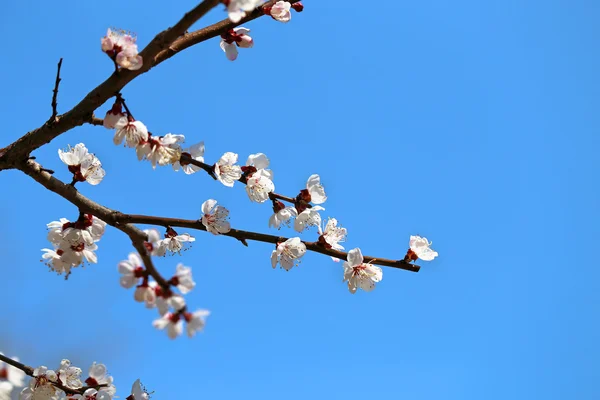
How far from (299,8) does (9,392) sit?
2761 millimetres

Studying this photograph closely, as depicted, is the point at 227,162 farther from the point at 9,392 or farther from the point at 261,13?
the point at 9,392

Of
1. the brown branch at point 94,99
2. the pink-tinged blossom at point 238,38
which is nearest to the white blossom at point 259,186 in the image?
the pink-tinged blossom at point 238,38

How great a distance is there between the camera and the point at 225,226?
2885mm

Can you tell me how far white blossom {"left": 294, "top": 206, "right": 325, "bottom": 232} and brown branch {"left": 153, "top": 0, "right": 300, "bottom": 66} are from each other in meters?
1.00

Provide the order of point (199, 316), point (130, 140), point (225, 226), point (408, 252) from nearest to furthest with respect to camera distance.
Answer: point (199, 316) < point (130, 140) < point (225, 226) < point (408, 252)

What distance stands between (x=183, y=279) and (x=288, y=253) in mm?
1033

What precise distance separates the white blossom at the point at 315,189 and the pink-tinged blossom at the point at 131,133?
897mm

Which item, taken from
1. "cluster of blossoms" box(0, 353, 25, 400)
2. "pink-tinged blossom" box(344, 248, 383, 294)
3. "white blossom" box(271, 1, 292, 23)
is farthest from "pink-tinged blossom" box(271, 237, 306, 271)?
"cluster of blossoms" box(0, 353, 25, 400)

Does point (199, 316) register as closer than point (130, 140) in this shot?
Yes

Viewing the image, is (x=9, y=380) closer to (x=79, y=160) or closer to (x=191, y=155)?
(x=79, y=160)

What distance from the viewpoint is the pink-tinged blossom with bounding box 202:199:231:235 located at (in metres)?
2.87

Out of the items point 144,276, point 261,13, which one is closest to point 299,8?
point 261,13

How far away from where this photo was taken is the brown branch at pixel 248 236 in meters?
2.62

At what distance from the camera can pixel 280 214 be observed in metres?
3.13
